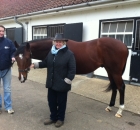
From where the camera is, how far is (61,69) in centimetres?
304

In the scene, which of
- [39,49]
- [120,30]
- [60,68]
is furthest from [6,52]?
[120,30]

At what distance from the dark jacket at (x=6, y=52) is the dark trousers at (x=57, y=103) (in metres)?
1.10

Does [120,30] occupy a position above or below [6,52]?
above

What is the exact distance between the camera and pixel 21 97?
4.84 m

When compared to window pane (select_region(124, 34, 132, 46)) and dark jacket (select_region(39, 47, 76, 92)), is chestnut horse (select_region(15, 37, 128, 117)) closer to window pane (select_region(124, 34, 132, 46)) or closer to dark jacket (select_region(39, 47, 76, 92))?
dark jacket (select_region(39, 47, 76, 92))

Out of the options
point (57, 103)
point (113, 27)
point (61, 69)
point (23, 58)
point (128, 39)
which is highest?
point (113, 27)

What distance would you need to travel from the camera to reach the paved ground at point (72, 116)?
3.24 meters

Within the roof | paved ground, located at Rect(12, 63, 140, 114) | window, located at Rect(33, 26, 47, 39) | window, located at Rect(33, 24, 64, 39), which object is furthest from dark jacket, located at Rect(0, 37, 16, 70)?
window, located at Rect(33, 26, 47, 39)

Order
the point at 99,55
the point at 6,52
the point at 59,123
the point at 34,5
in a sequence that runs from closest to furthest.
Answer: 1. the point at 59,123
2. the point at 6,52
3. the point at 99,55
4. the point at 34,5

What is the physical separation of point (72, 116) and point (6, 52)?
190 cm

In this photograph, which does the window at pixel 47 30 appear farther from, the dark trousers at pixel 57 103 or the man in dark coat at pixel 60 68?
the dark trousers at pixel 57 103

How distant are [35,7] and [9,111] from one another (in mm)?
7626

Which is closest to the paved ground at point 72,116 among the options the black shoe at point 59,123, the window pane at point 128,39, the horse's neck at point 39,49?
the black shoe at point 59,123

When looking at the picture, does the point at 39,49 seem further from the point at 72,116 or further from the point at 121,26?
the point at 121,26
